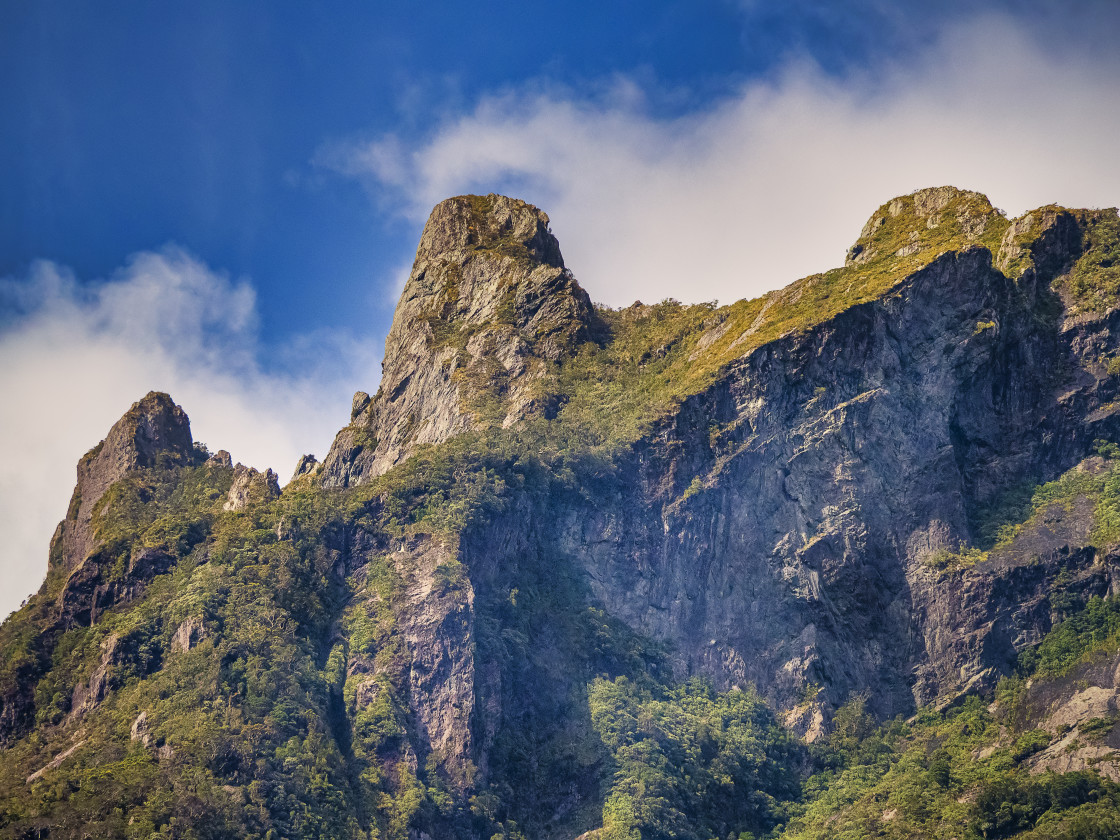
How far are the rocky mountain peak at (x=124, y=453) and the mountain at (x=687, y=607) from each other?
6.60m

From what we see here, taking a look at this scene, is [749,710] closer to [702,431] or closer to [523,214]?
[702,431]

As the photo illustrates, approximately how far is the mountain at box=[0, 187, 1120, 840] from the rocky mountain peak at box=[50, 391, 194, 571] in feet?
21.6

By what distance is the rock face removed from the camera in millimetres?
103188

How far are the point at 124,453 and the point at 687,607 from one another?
1997 inches

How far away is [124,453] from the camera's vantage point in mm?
109750

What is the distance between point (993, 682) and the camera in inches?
3179

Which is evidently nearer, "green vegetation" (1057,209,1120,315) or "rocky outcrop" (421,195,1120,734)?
"rocky outcrop" (421,195,1120,734)

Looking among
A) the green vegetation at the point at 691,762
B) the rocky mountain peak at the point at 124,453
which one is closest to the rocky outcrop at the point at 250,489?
the rocky mountain peak at the point at 124,453

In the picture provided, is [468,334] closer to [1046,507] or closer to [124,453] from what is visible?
[124,453]

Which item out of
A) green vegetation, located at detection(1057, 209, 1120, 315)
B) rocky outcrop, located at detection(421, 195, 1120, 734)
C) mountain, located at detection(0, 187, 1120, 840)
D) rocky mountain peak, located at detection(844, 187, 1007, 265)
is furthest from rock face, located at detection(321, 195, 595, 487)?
green vegetation, located at detection(1057, 209, 1120, 315)

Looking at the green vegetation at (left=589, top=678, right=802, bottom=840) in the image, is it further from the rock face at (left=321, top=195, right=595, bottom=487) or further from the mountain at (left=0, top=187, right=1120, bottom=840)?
the rock face at (left=321, top=195, right=595, bottom=487)

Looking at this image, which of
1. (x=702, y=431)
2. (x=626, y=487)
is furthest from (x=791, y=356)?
(x=626, y=487)

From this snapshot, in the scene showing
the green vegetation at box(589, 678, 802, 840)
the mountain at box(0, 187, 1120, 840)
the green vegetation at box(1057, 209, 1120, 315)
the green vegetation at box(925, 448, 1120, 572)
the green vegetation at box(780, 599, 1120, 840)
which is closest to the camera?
the green vegetation at box(780, 599, 1120, 840)

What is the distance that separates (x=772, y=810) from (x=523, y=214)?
60696mm
